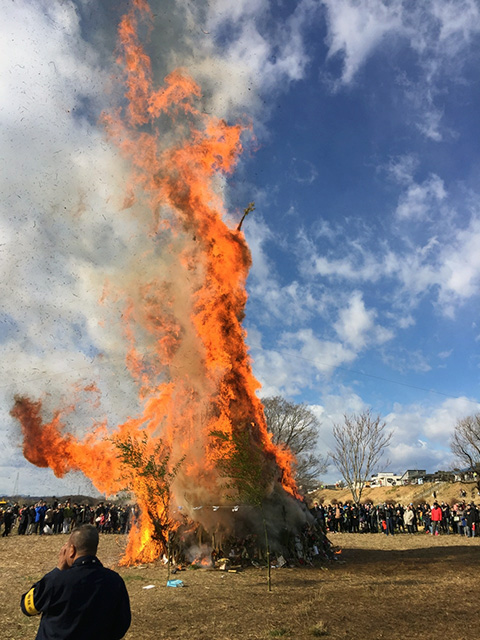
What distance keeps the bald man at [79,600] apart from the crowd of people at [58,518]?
28010 millimetres

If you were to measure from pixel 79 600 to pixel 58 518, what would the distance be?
30881 millimetres

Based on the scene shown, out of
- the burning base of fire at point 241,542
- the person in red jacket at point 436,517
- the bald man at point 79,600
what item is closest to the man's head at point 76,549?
the bald man at point 79,600

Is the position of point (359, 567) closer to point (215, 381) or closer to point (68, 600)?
point (215, 381)

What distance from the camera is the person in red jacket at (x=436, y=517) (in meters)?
30.3

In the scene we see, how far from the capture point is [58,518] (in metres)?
29.7

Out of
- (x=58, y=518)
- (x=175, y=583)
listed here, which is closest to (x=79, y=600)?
(x=175, y=583)

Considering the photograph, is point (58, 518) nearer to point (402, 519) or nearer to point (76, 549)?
point (402, 519)

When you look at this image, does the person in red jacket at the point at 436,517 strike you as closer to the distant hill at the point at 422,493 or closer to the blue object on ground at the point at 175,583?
the distant hill at the point at 422,493

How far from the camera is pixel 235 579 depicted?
14.9 meters

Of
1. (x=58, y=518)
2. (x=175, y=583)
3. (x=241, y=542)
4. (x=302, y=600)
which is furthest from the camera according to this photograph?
(x=58, y=518)

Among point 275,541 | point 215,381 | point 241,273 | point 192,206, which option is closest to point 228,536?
point 275,541

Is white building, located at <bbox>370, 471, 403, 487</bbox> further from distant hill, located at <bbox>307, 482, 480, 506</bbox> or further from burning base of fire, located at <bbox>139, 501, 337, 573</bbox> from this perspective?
burning base of fire, located at <bbox>139, 501, 337, 573</bbox>

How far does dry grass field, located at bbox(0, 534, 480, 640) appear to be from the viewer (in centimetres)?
876

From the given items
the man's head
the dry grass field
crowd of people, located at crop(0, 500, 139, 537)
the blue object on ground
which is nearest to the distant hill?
crowd of people, located at crop(0, 500, 139, 537)
